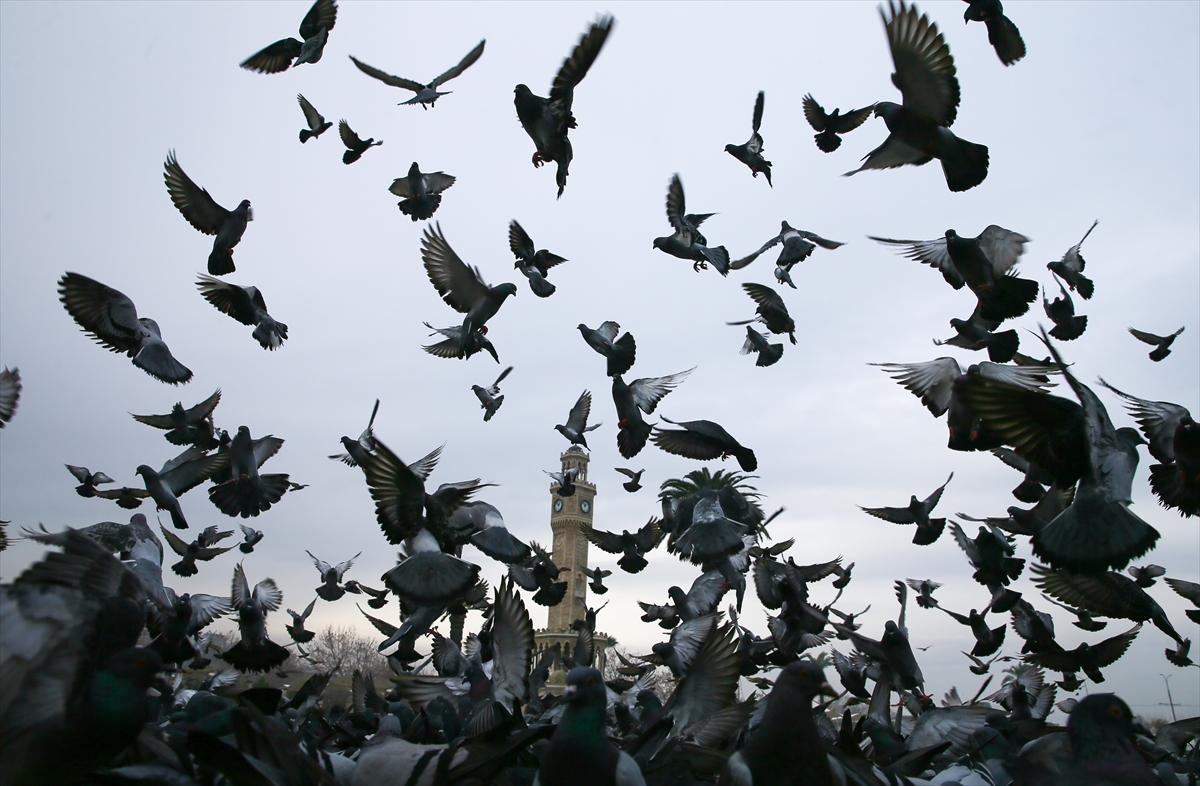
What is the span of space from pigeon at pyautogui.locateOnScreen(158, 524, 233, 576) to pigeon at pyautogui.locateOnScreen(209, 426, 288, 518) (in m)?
1.55

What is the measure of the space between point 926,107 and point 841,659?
6218 mm

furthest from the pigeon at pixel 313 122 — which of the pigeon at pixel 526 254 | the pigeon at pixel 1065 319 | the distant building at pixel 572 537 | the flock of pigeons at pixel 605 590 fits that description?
the distant building at pixel 572 537

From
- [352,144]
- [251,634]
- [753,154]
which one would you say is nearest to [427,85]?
[352,144]

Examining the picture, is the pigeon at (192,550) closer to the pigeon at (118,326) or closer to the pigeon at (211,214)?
the pigeon at (118,326)

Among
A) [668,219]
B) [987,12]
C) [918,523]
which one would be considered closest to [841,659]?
[918,523]

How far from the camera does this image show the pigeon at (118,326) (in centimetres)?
900

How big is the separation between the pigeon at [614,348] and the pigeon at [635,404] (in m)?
0.25

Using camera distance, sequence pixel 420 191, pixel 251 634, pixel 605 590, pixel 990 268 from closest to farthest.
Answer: pixel 990 268, pixel 251 634, pixel 420 191, pixel 605 590

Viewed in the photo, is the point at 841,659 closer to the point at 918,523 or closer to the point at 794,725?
the point at 918,523

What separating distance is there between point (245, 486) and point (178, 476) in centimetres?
116

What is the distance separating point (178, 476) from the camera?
10609mm

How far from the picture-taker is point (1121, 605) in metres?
6.38

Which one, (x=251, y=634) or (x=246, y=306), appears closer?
(x=251, y=634)

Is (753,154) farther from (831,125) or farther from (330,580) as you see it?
(330,580)
